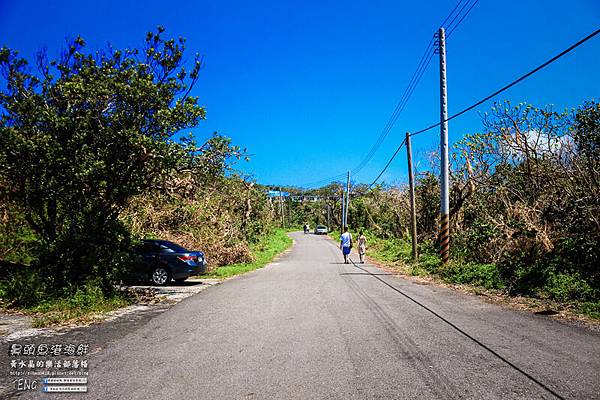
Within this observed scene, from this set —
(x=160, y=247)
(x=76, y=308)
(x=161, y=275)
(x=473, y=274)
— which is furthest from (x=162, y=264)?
(x=473, y=274)

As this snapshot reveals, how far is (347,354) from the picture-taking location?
5.57 meters

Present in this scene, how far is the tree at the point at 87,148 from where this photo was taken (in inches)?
351

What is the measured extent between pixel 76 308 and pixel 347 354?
599cm

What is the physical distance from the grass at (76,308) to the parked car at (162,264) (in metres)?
3.65

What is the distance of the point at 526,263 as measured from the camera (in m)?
11.8

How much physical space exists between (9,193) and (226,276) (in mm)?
8190

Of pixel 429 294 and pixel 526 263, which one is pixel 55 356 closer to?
pixel 429 294

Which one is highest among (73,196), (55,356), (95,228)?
(73,196)

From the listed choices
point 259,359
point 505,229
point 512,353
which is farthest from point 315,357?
point 505,229

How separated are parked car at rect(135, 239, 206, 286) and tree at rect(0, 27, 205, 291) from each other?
305 cm

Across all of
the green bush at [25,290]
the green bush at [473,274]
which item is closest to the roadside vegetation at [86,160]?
the green bush at [25,290]

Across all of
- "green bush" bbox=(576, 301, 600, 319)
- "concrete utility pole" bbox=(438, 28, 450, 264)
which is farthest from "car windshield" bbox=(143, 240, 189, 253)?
"green bush" bbox=(576, 301, 600, 319)

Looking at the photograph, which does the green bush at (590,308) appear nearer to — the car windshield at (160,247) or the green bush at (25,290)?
the car windshield at (160,247)

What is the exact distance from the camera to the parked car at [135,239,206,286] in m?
13.4
